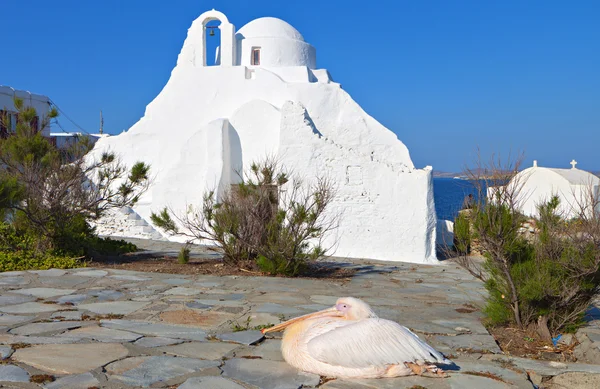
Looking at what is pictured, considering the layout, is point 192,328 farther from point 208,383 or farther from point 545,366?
point 545,366

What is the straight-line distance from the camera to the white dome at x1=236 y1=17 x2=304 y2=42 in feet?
63.5

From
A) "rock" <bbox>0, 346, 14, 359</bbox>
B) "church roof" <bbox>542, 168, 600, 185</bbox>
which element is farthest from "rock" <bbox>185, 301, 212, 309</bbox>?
"church roof" <bbox>542, 168, 600, 185</bbox>

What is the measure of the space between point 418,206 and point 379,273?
4.16 metres

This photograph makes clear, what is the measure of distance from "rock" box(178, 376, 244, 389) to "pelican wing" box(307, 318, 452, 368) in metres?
0.56

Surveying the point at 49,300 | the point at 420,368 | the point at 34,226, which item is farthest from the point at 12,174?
the point at 420,368

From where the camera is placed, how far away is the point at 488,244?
5.43m

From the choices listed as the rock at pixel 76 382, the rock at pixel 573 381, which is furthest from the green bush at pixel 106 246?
the rock at pixel 573 381

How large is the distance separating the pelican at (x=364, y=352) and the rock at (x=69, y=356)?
1.35m

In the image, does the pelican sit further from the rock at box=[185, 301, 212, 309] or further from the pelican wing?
the rock at box=[185, 301, 212, 309]

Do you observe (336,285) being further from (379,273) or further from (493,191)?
(493,191)

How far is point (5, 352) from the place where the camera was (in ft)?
13.6

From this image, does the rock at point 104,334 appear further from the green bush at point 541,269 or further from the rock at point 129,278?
the green bush at point 541,269

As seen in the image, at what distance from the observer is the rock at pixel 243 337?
4766mm

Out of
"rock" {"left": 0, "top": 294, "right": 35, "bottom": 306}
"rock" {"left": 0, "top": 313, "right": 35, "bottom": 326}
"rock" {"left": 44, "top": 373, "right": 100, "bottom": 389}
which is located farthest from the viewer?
"rock" {"left": 0, "top": 294, "right": 35, "bottom": 306}
